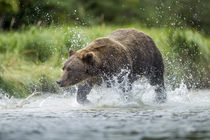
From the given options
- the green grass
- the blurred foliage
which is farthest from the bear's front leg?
the blurred foliage

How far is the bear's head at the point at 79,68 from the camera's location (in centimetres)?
742

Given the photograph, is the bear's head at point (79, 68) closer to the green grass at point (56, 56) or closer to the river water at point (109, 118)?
the river water at point (109, 118)

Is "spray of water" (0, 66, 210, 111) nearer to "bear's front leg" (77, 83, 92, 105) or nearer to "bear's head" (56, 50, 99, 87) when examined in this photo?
"bear's front leg" (77, 83, 92, 105)

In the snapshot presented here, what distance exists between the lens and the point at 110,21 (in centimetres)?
2550

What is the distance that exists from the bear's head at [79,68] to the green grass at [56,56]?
76.2 inches

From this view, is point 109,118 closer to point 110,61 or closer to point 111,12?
point 110,61

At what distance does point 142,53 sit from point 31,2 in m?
10.7

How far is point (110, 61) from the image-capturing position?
760 cm

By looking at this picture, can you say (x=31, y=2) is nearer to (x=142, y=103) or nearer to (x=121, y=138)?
Answer: (x=142, y=103)

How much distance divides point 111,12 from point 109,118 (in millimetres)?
20266

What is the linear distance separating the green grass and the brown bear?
6.17 ft

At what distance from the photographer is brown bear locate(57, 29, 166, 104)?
749cm

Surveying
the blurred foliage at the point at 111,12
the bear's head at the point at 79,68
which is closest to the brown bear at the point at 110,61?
the bear's head at the point at 79,68

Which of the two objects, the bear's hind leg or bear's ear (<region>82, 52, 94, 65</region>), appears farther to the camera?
the bear's hind leg
